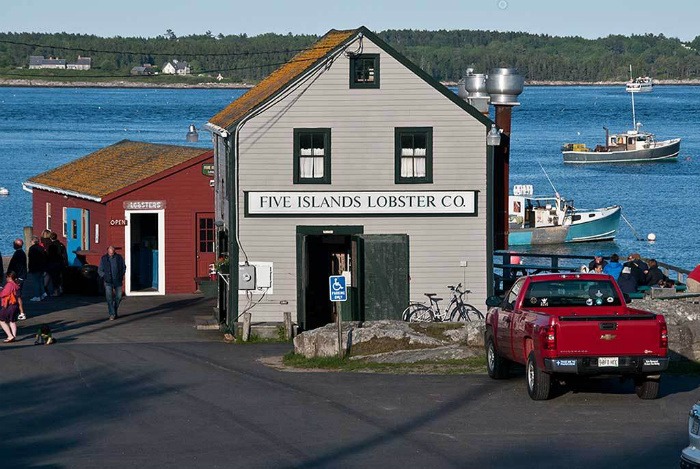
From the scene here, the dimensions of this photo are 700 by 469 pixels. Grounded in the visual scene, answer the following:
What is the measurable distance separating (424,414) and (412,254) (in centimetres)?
1089

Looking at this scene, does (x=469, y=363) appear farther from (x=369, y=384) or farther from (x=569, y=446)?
(x=569, y=446)

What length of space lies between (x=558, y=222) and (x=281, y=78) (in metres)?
48.1

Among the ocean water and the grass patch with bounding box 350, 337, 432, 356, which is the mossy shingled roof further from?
the ocean water

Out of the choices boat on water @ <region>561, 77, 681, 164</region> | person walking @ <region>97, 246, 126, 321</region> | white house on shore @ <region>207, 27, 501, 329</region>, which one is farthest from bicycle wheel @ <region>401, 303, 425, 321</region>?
boat on water @ <region>561, 77, 681, 164</region>

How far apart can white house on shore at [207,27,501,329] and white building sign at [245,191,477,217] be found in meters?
0.02

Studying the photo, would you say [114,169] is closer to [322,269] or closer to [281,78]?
[281,78]

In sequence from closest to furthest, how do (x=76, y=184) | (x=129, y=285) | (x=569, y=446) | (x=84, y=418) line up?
(x=569, y=446)
(x=84, y=418)
(x=129, y=285)
(x=76, y=184)

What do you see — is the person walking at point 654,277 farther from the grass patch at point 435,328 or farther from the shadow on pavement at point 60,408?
the shadow on pavement at point 60,408

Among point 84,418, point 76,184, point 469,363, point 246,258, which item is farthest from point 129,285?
point 84,418

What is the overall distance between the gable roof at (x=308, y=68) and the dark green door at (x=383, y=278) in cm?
330

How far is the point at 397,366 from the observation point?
22109 mm

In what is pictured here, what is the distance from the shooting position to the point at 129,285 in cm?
3506

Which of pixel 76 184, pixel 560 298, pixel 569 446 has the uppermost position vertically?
pixel 76 184

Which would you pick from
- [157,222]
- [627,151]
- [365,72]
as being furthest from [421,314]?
[627,151]
